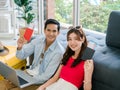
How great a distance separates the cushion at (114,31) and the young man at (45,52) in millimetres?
422

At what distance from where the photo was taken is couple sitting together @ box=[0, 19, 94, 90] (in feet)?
5.95

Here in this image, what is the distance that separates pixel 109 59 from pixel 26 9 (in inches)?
101

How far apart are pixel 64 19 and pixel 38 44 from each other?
65.6 inches

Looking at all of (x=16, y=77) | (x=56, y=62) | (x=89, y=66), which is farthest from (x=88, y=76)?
(x=16, y=77)

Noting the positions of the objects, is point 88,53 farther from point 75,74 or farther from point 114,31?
A: point 114,31

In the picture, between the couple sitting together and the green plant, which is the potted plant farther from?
the couple sitting together

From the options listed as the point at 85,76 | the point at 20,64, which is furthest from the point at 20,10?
the point at 85,76

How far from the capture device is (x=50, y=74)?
2.02 m

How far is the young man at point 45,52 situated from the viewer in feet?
6.68

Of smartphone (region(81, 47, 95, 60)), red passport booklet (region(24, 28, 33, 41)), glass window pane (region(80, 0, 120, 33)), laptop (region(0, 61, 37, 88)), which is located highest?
glass window pane (region(80, 0, 120, 33))

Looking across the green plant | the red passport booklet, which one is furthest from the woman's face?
the green plant

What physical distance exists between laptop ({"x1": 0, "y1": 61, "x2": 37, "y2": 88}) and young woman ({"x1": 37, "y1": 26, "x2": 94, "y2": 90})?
0.14 m

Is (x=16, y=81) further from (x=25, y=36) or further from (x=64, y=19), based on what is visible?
(x=64, y=19)

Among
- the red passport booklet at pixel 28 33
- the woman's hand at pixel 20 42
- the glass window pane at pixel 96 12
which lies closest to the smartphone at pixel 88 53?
the red passport booklet at pixel 28 33
